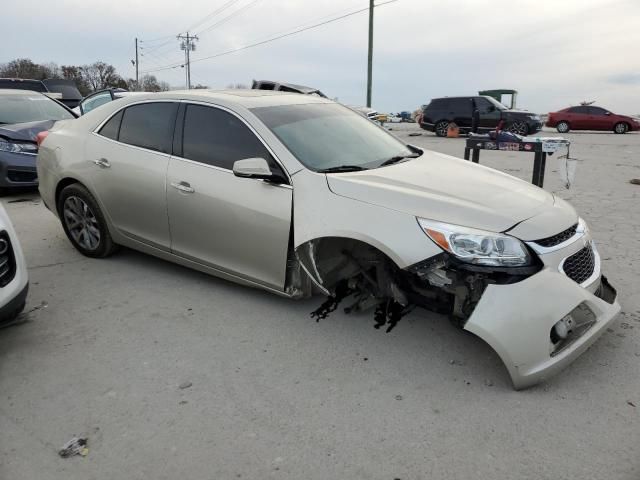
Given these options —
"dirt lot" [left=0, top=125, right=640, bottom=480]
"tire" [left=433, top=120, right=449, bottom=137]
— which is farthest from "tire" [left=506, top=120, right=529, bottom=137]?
"dirt lot" [left=0, top=125, right=640, bottom=480]

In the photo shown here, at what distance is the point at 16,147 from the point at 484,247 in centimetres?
725

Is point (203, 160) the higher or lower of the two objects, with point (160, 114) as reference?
lower

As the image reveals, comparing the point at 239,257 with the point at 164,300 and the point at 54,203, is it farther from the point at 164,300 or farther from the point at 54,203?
the point at 54,203

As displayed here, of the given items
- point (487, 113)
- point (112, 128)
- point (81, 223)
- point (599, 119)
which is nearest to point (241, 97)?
point (112, 128)

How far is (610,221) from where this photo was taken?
632cm

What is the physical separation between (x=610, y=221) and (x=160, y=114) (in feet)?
17.6

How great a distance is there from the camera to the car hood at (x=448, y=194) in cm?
295

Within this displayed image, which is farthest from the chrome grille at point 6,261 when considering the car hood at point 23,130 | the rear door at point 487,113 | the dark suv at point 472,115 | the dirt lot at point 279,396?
the rear door at point 487,113

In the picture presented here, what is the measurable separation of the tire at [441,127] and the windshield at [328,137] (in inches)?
726

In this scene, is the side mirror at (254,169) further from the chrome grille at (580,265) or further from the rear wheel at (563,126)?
the rear wheel at (563,126)

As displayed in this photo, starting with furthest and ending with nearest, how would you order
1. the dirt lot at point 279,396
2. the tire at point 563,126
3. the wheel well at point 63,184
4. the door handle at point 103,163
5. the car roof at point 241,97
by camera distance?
the tire at point 563,126, the wheel well at point 63,184, the door handle at point 103,163, the car roof at point 241,97, the dirt lot at point 279,396

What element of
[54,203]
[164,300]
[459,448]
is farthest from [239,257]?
[54,203]

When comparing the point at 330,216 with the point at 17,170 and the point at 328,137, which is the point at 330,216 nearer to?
the point at 328,137

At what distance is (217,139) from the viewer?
3879 millimetres
